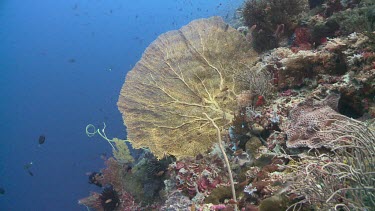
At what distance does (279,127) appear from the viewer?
404 cm

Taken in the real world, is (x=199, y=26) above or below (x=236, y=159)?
above

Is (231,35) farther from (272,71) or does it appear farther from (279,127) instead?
(279,127)

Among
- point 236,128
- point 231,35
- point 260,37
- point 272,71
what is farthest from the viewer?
point 260,37

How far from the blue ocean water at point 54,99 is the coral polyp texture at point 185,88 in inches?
1389

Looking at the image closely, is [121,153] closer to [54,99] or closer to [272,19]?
[272,19]

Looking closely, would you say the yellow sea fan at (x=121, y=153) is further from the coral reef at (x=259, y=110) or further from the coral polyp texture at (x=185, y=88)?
the coral polyp texture at (x=185, y=88)

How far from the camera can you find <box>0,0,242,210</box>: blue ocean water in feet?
169

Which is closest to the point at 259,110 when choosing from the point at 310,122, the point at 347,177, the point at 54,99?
the point at 310,122

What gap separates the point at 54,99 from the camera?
70.2 metres

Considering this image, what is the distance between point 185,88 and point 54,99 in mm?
71925

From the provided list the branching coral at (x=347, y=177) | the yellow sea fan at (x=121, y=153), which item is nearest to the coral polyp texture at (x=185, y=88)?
the branching coral at (x=347, y=177)

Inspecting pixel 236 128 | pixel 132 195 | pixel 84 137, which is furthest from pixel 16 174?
pixel 236 128

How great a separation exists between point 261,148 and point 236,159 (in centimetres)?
39

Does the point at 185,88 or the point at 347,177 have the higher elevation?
the point at 185,88
